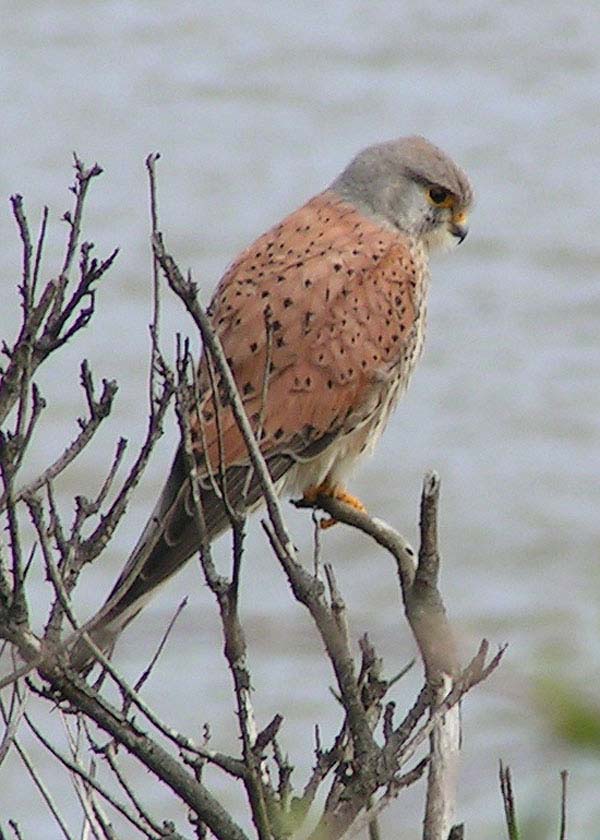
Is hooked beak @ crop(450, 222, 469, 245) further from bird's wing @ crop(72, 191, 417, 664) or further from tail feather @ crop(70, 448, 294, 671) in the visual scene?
tail feather @ crop(70, 448, 294, 671)

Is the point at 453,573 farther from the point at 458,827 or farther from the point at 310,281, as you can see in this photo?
the point at 458,827

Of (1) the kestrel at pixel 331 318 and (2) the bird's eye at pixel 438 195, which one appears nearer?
(1) the kestrel at pixel 331 318

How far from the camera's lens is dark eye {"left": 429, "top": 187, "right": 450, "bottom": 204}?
457 centimetres

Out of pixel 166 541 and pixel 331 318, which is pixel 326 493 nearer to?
pixel 331 318

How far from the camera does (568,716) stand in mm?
1173

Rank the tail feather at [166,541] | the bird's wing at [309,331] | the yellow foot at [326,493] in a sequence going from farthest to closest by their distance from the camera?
the yellow foot at [326,493] < the bird's wing at [309,331] < the tail feather at [166,541]

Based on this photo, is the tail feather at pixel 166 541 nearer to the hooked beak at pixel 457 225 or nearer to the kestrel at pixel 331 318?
the kestrel at pixel 331 318

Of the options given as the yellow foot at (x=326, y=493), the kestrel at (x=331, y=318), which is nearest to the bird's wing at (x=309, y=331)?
the kestrel at (x=331, y=318)

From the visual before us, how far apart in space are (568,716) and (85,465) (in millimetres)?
7816

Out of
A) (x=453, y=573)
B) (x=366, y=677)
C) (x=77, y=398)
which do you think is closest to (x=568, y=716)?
(x=366, y=677)

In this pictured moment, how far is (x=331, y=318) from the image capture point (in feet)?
13.6

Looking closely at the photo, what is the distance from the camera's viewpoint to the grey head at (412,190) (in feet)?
14.9

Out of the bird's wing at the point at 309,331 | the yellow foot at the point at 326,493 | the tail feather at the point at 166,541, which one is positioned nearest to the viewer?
the tail feather at the point at 166,541

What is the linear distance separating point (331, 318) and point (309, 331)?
7 centimetres
